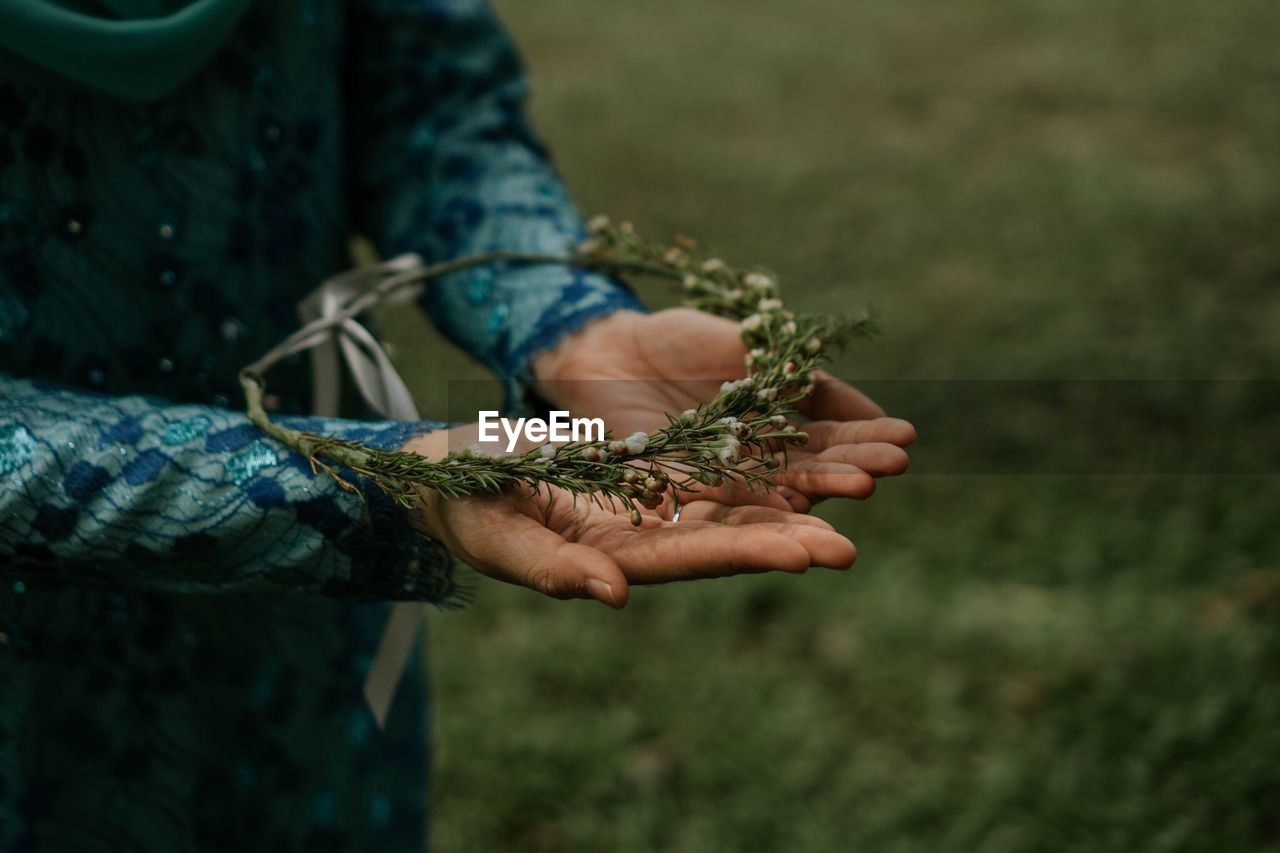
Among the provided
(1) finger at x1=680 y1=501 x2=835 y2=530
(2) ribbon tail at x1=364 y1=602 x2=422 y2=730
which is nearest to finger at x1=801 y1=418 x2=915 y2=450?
(1) finger at x1=680 y1=501 x2=835 y2=530

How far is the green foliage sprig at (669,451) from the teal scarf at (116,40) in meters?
0.33

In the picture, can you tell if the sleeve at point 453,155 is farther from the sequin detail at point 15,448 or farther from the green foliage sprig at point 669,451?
the sequin detail at point 15,448

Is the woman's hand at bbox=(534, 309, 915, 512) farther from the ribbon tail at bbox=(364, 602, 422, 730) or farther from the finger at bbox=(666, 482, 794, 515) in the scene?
the ribbon tail at bbox=(364, 602, 422, 730)

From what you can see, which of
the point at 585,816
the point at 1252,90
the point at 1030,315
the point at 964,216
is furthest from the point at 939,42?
the point at 585,816

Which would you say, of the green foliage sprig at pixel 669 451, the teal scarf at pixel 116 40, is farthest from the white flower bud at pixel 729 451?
the teal scarf at pixel 116 40

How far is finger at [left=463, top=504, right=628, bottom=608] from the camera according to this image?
91 cm

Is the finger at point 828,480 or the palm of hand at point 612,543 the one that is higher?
the finger at point 828,480

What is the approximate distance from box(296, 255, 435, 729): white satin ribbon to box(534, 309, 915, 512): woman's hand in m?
0.19

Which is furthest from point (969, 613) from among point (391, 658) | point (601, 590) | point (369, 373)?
point (601, 590)

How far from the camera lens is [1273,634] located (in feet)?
8.63

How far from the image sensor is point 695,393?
1.23 meters

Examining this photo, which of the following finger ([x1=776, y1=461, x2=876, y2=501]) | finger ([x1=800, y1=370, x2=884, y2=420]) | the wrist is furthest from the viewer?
the wrist

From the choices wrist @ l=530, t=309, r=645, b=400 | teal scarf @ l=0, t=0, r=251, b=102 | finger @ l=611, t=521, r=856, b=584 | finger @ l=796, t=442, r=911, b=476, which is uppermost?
teal scarf @ l=0, t=0, r=251, b=102

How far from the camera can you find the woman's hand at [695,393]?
105 cm
